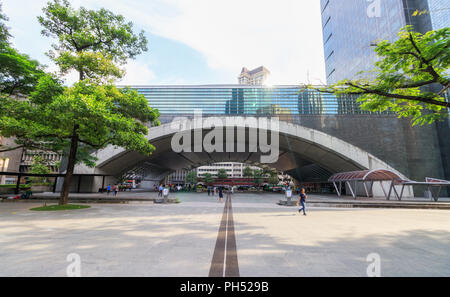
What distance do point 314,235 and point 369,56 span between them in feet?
159

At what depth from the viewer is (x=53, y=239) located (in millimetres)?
5391

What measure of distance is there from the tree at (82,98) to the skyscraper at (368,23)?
2342 centimetres

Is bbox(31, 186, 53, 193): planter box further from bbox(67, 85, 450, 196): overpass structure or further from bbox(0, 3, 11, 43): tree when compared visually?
bbox(0, 3, 11, 43): tree

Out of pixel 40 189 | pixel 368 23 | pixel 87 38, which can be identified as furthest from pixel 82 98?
pixel 368 23

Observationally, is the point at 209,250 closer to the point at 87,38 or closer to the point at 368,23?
the point at 87,38

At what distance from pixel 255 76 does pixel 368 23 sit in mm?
119934

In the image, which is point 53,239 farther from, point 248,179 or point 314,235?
point 248,179

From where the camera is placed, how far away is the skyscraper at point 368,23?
30136mm

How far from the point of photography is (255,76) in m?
157

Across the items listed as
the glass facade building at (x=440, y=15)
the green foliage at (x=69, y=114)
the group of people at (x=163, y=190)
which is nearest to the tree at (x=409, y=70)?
the green foliage at (x=69, y=114)

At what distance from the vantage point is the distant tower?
152750 millimetres

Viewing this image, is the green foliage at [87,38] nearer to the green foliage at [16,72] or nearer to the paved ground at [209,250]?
the green foliage at [16,72]
